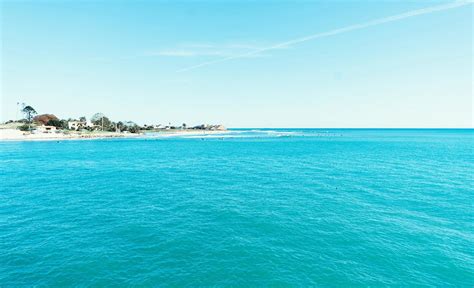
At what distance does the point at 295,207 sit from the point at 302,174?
23.8 m

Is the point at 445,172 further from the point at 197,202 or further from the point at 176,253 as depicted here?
the point at 176,253

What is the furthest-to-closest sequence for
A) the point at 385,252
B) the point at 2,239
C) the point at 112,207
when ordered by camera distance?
the point at 112,207 → the point at 2,239 → the point at 385,252

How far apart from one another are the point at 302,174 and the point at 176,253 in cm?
3998

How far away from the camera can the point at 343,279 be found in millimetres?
18109

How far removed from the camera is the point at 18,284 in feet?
56.1

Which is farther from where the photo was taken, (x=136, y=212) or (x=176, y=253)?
(x=136, y=212)

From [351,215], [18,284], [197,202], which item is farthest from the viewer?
[197,202]

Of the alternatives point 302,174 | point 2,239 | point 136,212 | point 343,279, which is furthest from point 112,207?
point 302,174

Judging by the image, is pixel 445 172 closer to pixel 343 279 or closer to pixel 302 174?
pixel 302 174

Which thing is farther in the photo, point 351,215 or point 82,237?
point 351,215

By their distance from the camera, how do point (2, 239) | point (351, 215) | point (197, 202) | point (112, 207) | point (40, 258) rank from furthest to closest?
1. point (197, 202)
2. point (112, 207)
3. point (351, 215)
4. point (2, 239)
5. point (40, 258)

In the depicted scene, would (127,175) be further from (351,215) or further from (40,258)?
(351,215)

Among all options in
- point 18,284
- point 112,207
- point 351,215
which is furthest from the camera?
point 112,207

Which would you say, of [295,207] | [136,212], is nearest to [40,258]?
[136,212]
